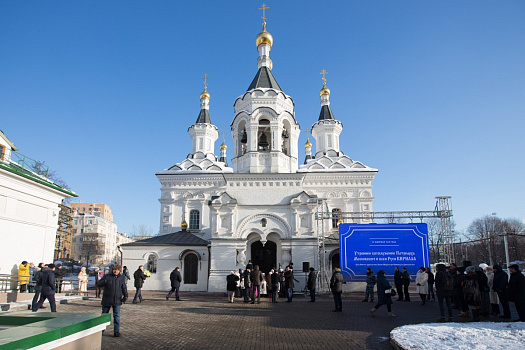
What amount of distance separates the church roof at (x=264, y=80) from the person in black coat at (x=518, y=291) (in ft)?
52.0

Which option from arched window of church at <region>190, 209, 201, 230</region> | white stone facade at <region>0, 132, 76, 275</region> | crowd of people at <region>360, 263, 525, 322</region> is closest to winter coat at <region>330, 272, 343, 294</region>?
crowd of people at <region>360, 263, 525, 322</region>

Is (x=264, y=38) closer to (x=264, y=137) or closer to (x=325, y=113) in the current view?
(x=264, y=137)

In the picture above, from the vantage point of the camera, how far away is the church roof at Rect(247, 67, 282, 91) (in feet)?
71.9

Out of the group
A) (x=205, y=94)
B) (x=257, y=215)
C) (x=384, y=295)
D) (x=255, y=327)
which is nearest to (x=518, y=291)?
(x=384, y=295)

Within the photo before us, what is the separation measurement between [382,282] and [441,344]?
432 centimetres

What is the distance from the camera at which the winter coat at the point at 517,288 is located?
8295 mm

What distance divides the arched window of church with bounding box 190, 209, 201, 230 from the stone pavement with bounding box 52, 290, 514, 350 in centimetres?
1746

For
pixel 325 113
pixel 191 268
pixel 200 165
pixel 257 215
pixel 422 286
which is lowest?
pixel 422 286

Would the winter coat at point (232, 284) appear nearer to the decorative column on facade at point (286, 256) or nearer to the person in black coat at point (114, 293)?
the decorative column on facade at point (286, 256)

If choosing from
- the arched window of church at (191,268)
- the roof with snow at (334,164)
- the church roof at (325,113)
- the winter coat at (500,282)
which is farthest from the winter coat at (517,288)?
the church roof at (325,113)

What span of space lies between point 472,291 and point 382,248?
30.2 feet

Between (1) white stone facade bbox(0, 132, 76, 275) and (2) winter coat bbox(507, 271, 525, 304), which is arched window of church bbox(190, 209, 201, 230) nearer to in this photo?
(1) white stone facade bbox(0, 132, 76, 275)

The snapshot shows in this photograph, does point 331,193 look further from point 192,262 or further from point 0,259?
point 0,259

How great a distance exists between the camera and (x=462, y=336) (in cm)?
635
